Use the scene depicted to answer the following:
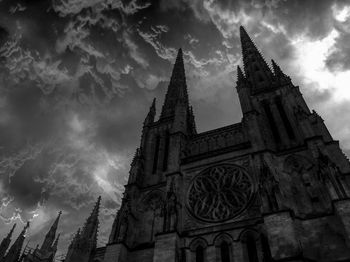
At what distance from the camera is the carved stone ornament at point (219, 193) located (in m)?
18.0

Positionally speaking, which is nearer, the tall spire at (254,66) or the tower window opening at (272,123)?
the tower window opening at (272,123)

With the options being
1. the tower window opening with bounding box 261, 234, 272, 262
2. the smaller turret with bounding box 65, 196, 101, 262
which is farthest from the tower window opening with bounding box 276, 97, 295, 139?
the smaller turret with bounding box 65, 196, 101, 262

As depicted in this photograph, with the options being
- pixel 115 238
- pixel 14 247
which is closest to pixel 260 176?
pixel 115 238

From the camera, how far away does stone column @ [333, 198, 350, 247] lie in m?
13.6

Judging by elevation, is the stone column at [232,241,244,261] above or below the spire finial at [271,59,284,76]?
below

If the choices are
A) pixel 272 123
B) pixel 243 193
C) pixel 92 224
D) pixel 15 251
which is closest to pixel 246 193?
pixel 243 193

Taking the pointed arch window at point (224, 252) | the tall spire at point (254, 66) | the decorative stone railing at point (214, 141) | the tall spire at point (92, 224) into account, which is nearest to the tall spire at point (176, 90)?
the decorative stone railing at point (214, 141)

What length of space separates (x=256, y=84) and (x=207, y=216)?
14387 mm

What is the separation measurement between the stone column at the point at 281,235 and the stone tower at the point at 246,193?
0.04 m

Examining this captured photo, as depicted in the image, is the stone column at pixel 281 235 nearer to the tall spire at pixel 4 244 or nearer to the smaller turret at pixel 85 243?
the smaller turret at pixel 85 243

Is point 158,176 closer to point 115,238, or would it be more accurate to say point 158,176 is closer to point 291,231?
point 115,238

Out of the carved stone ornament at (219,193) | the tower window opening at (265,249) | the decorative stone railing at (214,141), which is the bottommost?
the tower window opening at (265,249)

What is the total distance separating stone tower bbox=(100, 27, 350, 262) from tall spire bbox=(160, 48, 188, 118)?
13.4 feet

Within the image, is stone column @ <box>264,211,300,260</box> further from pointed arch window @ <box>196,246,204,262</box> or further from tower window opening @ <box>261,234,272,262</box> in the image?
pointed arch window @ <box>196,246,204,262</box>
